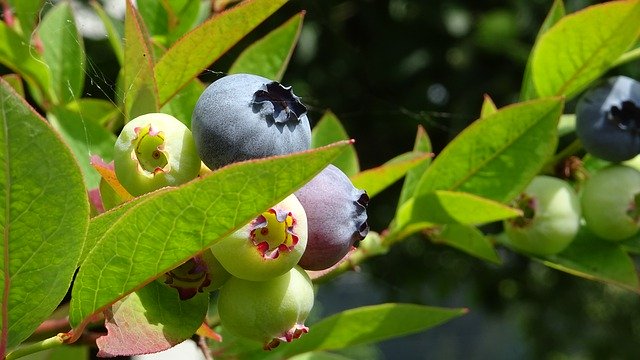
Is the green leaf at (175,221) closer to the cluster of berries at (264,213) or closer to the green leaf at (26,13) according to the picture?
the cluster of berries at (264,213)

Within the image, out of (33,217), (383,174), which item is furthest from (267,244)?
(383,174)

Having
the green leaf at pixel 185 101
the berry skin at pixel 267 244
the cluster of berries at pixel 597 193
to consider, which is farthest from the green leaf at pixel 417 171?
the berry skin at pixel 267 244

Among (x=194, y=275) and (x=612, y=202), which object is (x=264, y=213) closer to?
(x=194, y=275)

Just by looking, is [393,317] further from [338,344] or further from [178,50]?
[178,50]

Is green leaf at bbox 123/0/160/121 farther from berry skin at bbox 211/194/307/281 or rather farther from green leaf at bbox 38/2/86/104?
green leaf at bbox 38/2/86/104

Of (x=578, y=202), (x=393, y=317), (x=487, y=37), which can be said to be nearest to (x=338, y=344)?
(x=393, y=317)

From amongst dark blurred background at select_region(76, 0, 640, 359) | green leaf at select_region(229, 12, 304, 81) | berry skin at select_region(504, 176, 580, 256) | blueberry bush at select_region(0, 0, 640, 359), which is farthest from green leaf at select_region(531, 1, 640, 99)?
dark blurred background at select_region(76, 0, 640, 359)
